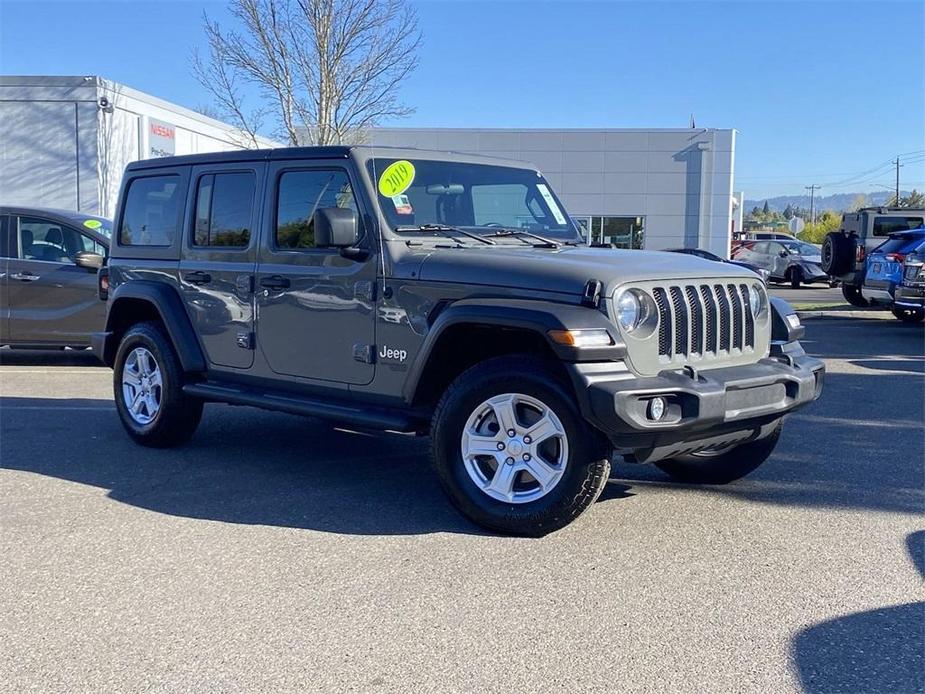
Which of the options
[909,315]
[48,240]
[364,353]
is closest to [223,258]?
[364,353]

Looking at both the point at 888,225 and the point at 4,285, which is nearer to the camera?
the point at 4,285

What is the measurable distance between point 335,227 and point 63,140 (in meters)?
16.4

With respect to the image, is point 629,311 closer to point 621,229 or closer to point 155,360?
point 155,360

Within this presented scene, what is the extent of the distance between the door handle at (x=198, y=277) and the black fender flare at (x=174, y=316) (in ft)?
0.69

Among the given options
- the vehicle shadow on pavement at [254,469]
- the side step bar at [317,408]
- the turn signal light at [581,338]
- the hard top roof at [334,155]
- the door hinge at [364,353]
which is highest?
the hard top roof at [334,155]

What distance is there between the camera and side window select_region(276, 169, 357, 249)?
5.64m

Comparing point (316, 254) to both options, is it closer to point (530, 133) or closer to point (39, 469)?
point (39, 469)

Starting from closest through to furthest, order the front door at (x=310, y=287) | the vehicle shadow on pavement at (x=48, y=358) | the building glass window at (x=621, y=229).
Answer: the front door at (x=310, y=287)
the vehicle shadow on pavement at (x=48, y=358)
the building glass window at (x=621, y=229)

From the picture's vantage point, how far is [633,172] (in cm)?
3186

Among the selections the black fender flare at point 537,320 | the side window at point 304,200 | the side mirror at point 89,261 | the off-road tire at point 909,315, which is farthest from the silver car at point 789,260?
the black fender flare at point 537,320

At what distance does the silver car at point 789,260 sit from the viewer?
28375 millimetres

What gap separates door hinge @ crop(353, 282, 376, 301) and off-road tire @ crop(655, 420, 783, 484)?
2.18m

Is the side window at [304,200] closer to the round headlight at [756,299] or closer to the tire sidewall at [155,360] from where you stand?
the tire sidewall at [155,360]

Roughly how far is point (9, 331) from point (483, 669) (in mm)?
9003
